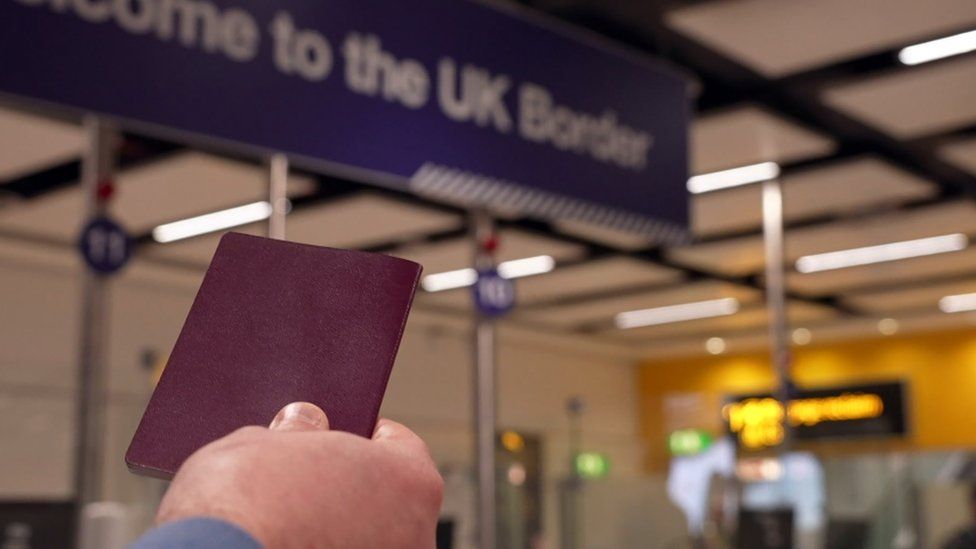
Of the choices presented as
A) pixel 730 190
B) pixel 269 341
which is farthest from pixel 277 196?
pixel 730 190

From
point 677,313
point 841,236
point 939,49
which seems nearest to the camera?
point 939,49

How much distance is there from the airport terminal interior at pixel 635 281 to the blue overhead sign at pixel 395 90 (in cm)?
9

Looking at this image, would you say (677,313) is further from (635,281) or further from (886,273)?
(886,273)

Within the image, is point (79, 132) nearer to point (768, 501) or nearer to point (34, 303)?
point (34, 303)

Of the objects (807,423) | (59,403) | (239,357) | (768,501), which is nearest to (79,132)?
(59,403)

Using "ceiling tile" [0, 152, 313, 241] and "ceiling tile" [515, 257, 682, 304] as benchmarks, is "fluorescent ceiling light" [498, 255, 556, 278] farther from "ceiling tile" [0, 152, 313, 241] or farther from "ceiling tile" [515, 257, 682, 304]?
"ceiling tile" [0, 152, 313, 241]

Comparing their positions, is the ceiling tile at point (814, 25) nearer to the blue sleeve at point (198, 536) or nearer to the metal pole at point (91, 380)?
the metal pole at point (91, 380)

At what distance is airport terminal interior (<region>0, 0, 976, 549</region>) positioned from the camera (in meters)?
5.50

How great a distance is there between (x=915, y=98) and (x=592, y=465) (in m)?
3.33

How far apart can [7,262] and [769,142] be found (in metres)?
5.08

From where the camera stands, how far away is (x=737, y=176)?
304 inches

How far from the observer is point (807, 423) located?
13.1m

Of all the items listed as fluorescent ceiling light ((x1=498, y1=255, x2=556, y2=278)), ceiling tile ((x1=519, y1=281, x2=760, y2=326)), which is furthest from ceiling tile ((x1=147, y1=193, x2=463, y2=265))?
ceiling tile ((x1=519, y1=281, x2=760, y2=326))

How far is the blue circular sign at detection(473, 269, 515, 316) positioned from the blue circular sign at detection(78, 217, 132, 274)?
1.53 m
